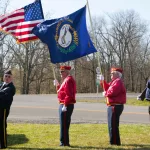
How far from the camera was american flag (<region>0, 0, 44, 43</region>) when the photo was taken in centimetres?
889

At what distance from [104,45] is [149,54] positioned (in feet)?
24.6

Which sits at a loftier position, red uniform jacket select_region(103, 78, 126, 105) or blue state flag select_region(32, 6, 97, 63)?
blue state flag select_region(32, 6, 97, 63)

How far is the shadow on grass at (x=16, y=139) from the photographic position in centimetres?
869

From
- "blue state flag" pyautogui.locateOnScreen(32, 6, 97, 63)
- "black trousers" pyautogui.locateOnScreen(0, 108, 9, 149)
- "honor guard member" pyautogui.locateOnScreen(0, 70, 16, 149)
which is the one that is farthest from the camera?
"blue state flag" pyautogui.locateOnScreen(32, 6, 97, 63)

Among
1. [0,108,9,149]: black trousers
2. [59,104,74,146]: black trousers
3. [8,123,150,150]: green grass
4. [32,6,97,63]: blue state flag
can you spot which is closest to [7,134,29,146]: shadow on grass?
[8,123,150,150]: green grass

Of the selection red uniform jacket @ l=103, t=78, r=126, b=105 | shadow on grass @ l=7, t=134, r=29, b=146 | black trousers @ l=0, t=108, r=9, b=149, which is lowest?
shadow on grass @ l=7, t=134, r=29, b=146

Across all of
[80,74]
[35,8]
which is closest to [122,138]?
[35,8]

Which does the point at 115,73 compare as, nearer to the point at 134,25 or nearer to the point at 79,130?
the point at 79,130

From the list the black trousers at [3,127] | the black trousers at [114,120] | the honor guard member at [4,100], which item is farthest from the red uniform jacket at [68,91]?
the black trousers at [3,127]

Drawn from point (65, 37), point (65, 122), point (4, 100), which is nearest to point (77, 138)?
point (65, 122)

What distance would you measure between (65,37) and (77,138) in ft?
8.84

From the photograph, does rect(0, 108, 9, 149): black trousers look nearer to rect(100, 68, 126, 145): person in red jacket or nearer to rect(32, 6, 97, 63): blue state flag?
rect(32, 6, 97, 63): blue state flag

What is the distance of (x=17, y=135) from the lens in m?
9.67

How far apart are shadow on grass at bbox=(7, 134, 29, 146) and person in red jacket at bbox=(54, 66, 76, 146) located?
121 cm
